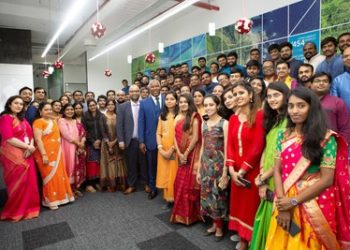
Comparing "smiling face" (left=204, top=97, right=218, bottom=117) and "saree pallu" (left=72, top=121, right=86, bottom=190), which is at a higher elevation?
"smiling face" (left=204, top=97, right=218, bottom=117)

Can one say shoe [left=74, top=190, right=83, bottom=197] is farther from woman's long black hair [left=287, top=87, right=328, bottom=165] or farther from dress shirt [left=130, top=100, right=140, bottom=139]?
woman's long black hair [left=287, top=87, right=328, bottom=165]

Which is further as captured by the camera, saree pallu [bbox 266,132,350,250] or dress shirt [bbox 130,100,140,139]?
dress shirt [bbox 130,100,140,139]

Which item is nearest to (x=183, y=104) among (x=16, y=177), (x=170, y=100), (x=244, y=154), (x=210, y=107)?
(x=170, y=100)

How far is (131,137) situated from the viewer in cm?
393

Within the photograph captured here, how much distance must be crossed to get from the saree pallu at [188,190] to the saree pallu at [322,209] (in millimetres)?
1363

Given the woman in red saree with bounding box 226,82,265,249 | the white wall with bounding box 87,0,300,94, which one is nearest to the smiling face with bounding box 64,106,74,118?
the woman in red saree with bounding box 226,82,265,249

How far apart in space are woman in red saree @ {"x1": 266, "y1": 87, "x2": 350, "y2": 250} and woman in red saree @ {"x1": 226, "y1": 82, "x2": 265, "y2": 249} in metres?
0.55

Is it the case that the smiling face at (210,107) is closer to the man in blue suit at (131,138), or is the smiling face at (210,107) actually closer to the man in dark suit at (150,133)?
the man in dark suit at (150,133)

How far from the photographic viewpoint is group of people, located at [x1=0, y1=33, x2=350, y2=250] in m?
1.49

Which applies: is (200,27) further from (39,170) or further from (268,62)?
(39,170)

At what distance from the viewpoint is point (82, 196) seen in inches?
155

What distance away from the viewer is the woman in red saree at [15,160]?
10.3 feet

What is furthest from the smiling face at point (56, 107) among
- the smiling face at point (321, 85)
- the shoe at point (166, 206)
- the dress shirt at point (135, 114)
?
the smiling face at point (321, 85)

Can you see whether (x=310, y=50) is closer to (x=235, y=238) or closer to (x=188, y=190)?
(x=188, y=190)
